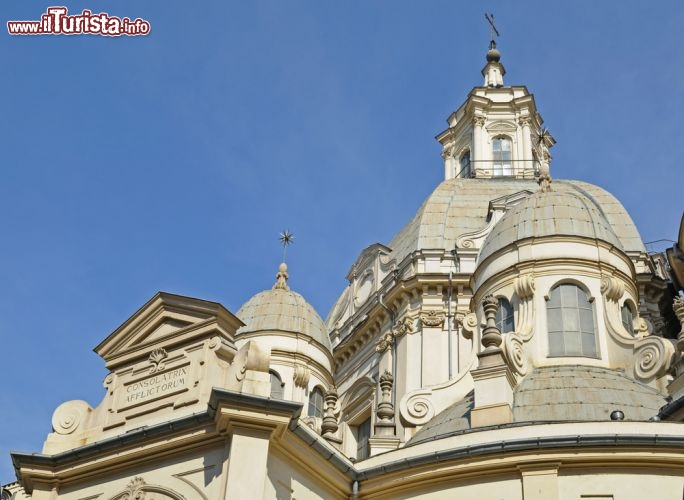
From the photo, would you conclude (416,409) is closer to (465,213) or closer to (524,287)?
(524,287)

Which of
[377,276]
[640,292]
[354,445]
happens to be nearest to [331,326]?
[377,276]

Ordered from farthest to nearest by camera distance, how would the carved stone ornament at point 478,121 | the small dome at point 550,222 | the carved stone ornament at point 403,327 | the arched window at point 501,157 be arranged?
the carved stone ornament at point 478,121 → the arched window at point 501,157 → the carved stone ornament at point 403,327 → the small dome at point 550,222

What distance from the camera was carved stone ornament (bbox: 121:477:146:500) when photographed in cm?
1948

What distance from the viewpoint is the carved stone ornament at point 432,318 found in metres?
34.7

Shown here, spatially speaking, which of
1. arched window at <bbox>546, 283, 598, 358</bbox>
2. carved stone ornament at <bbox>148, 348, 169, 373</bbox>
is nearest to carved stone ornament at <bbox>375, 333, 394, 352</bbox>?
arched window at <bbox>546, 283, 598, 358</bbox>

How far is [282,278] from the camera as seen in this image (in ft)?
121

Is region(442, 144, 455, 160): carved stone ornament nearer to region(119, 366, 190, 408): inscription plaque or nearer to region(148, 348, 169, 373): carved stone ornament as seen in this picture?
region(148, 348, 169, 373): carved stone ornament

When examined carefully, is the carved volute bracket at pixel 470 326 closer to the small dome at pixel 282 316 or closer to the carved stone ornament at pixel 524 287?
the carved stone ornament at pixel 524 287

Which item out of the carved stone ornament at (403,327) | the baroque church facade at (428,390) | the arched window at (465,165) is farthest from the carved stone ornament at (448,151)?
the carved stone ornament at (403,327)

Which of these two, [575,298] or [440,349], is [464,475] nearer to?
[575,298]

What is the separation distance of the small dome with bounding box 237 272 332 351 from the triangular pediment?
483 inches

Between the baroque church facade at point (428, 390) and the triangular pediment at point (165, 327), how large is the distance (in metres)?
0.04

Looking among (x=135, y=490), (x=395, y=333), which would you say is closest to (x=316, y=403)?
(x=395, y=333)

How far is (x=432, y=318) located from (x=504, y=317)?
23.9 feet
